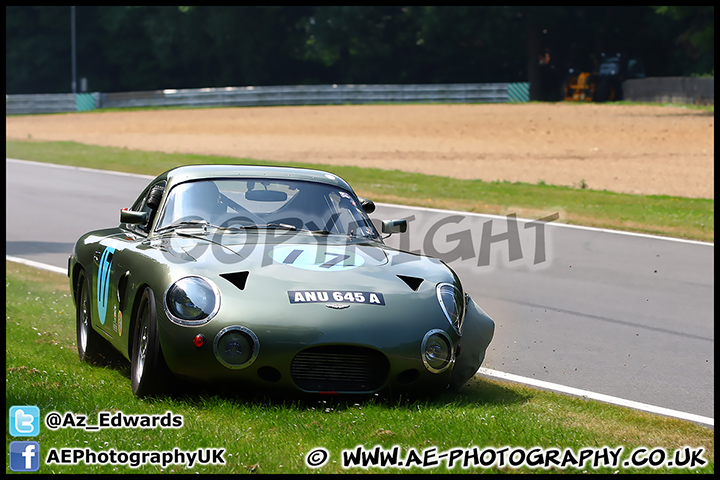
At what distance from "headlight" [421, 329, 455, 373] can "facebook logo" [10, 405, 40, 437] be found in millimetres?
2069

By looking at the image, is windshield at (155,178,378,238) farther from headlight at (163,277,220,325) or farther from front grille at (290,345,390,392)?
front grille at (290,345,390,392)

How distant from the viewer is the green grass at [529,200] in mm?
16984

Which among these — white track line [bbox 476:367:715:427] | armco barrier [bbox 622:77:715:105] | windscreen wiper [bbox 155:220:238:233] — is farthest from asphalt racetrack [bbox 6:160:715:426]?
armco barrier [bbox 622:77:715:105]

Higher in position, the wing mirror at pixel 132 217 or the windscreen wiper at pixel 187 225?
the wing mirror at pixel 132 217

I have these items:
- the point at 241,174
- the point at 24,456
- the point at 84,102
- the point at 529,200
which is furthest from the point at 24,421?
the point at 84,102

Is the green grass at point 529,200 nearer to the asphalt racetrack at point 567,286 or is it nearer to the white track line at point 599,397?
the asphalt racetrack at point 567,286

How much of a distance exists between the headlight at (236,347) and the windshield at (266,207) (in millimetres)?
1480

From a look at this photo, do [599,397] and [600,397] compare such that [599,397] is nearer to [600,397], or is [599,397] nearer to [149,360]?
[600,397]

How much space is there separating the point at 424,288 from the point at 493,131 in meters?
31.6

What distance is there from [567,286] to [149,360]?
22.3 feet

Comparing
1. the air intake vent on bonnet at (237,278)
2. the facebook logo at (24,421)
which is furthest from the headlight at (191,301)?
the facebook logo at (24,421)

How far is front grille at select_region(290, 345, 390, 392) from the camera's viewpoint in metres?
5.48

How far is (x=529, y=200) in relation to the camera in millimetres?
19859

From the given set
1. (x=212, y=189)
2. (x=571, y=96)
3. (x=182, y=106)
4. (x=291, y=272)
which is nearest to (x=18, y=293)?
(x=212, y=189)
